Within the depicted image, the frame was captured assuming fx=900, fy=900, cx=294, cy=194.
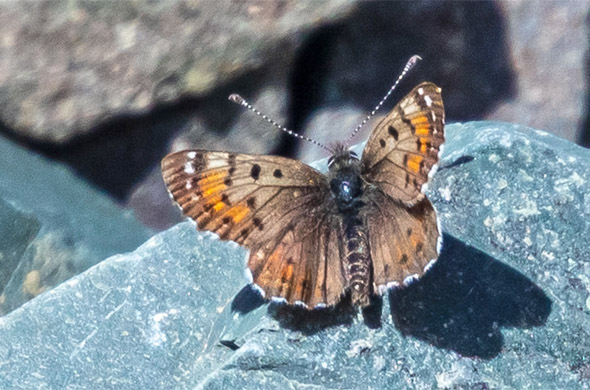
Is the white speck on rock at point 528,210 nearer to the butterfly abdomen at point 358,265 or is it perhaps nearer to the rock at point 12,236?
the butterfly abdomen at point 358,265

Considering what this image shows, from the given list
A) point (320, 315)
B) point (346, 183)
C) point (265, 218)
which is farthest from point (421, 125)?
point (320, 315)

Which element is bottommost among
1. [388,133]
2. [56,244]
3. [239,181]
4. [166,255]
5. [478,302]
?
[56,244]

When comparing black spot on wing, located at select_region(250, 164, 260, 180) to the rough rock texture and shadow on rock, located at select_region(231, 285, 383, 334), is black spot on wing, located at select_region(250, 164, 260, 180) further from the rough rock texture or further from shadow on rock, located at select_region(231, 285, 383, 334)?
the rough rock texture

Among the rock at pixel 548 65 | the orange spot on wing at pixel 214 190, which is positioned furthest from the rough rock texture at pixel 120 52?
the orange spot on wing at pixel 214 190

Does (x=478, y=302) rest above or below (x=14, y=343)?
above

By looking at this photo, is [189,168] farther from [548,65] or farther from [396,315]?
[548,65]

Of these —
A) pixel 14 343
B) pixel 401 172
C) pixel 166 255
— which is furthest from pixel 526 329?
pixel 14 343

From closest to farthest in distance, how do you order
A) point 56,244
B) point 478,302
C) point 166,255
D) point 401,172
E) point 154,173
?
point 401,172
point 478,302
point 166,255
point 56,244
point 154,173

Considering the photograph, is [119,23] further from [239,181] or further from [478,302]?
[478,302]
